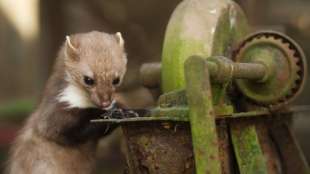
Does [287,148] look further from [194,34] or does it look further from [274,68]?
[194,34]

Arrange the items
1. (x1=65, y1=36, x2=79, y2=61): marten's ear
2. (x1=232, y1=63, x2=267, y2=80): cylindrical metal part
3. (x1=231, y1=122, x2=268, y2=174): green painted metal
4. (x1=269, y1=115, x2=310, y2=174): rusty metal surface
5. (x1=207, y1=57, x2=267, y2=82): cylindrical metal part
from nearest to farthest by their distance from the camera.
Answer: (x1=207, y1=57, x2=267, y2=82): cylindrical metal part
(x1=232, y1=63, x2=267, y2=80): cylindrical metal part
(x1=231, y1=122, x2=268, y2=174): green painted metal
(x1=269, y1=115, x2=310, y2=174): rusty metal surface
(x1=65, y1=36, x2=79, y2=61): marten's ear

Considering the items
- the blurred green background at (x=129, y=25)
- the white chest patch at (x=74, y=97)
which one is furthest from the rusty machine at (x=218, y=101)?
the blurred green background at (x=129, y=25)

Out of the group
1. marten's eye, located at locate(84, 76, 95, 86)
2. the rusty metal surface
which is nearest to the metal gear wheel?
the rusty metal surface

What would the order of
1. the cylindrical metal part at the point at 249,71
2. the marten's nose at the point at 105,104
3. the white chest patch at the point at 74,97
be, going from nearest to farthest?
the cylindrical metal part at the point at 249,71 < the marten's nose at the point at 105,104 < the white chest patch at the point at 74,97

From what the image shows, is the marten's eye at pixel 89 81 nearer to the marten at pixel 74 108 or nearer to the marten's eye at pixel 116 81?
the marten at pixel 74 108

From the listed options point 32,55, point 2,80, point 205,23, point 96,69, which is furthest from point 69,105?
point 2,80

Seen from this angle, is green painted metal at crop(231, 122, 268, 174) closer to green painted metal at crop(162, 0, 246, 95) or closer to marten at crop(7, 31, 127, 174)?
green painted metal at crop(162, 0, 246, 95)

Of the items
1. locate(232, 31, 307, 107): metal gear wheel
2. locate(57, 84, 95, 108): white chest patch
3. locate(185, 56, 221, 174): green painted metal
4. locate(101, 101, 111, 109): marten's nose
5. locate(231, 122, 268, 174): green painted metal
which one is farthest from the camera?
locate(57, 84, 95, 108): white chest patch

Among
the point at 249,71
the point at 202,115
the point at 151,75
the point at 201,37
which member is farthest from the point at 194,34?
the point at 202,115
